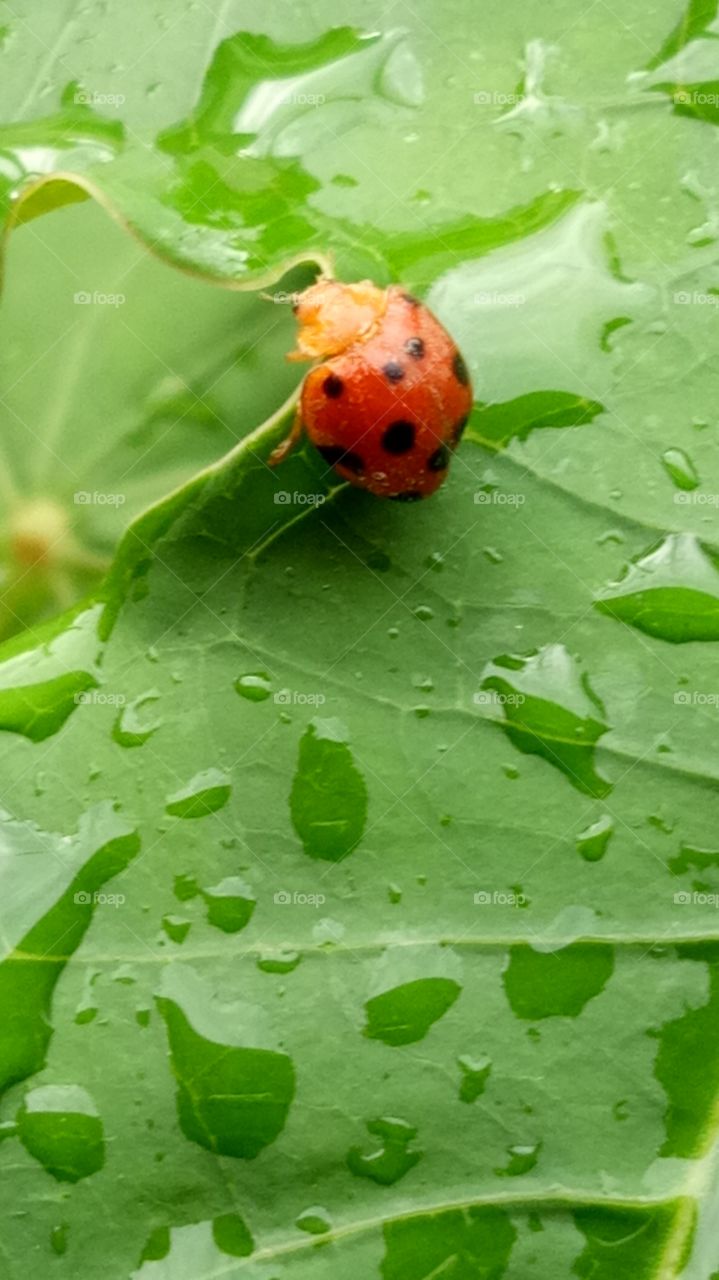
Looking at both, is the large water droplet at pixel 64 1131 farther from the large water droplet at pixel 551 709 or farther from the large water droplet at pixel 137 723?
the large water droplet at pixel 551 709

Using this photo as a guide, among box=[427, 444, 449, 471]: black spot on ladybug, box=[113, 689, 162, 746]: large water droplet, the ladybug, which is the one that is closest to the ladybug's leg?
the ladybug

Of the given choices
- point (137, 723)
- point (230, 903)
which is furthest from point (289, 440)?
point (230, 903)

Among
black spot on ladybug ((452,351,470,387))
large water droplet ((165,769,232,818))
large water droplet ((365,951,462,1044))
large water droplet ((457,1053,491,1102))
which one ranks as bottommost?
large water droplet ((457,1053,491,1102))

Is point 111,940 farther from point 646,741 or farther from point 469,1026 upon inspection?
point 646,741

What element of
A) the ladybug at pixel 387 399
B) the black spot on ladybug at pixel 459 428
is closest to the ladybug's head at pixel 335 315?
the ladybug at pixel 387 399

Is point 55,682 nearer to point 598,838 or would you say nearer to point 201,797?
point 201,797

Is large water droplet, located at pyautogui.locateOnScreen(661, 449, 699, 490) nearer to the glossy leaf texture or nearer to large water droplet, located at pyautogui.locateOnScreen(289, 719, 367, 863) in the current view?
the glossy leaf texture

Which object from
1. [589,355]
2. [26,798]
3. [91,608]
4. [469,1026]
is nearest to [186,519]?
[91,608]
